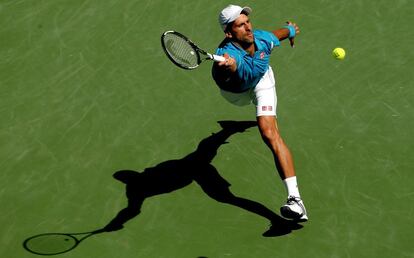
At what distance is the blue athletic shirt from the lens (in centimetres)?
1066

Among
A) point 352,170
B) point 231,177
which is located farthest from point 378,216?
point 231,177

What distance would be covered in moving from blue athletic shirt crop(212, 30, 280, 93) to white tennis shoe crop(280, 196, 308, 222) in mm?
1603

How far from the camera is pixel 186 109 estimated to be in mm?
12547

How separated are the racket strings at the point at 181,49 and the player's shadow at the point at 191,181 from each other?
1823 mm

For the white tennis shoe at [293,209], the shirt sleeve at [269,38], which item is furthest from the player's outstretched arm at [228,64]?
the white tennis shoe at [293,209]

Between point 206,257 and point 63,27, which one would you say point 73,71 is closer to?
point 63,27

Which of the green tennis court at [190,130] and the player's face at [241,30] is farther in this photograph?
the player's face at [241,30]

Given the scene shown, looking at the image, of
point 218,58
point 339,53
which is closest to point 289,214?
point 218,58

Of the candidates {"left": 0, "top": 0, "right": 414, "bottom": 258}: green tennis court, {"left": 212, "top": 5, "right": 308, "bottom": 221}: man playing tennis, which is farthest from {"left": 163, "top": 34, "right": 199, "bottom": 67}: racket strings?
{"left": 0, "top": 0, "right": 414, "bottom": 258}: green tennis court

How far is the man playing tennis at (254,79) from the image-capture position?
10336 mm

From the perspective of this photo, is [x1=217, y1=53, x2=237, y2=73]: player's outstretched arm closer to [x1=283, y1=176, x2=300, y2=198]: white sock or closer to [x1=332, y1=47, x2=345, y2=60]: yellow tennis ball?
[x1=283, y1=176, x2=300, y2=198]: white sock

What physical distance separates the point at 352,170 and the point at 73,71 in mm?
4660

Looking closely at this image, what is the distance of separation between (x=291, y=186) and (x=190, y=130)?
92.0 inches

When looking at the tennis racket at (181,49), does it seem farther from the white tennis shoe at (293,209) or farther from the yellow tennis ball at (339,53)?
the yellow tennis ball at (339,53)
